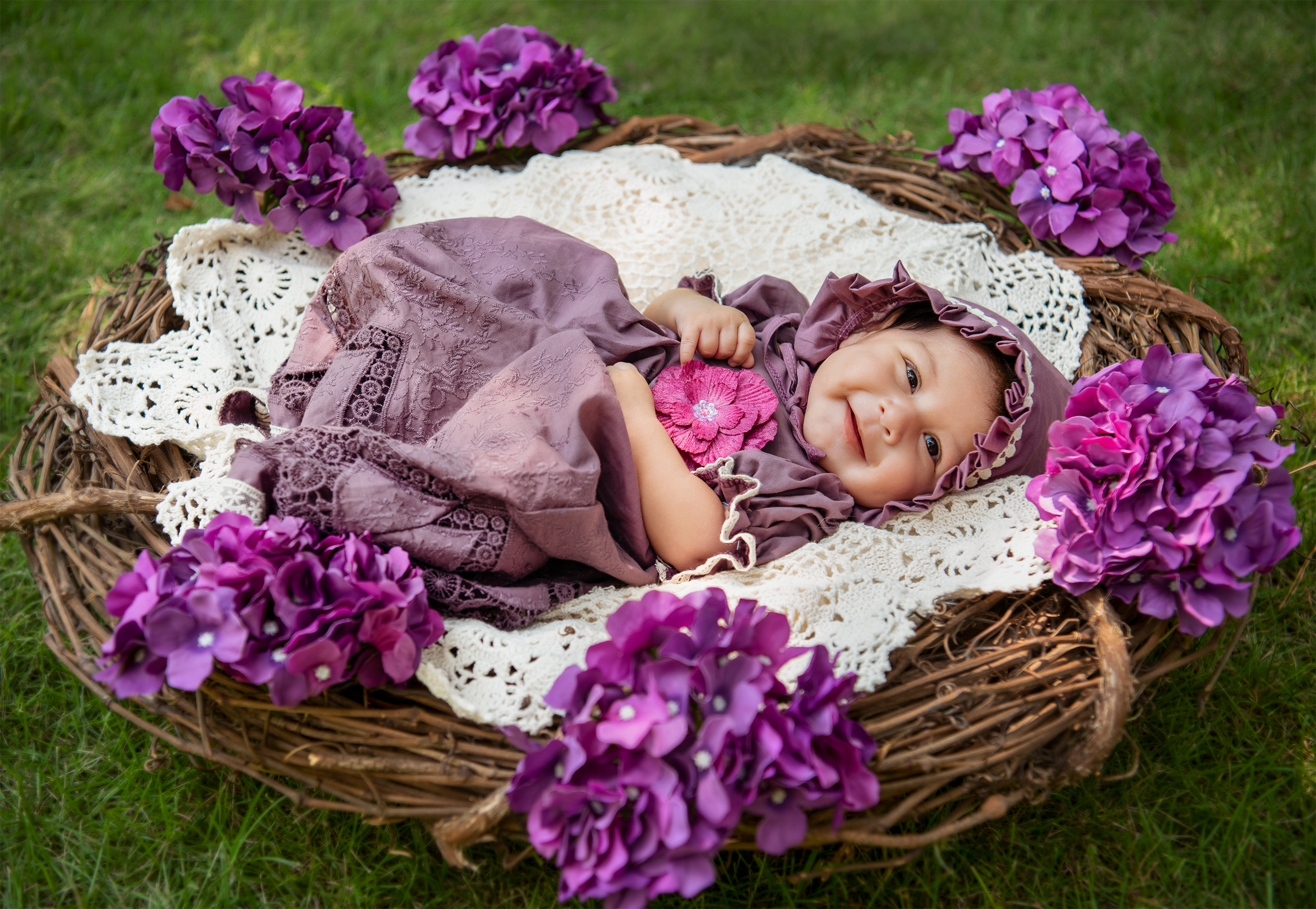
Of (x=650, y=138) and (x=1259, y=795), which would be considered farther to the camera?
(x=650, y=138)

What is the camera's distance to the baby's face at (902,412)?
2.20 meters

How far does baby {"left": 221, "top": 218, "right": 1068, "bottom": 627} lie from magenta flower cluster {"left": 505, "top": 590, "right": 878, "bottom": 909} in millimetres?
519

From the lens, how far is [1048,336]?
2646mm

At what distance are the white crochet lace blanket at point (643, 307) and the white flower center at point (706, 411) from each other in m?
0.42

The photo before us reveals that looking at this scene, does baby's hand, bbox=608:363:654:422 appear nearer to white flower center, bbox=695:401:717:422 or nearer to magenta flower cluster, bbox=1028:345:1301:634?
white flower center, bbox=695:401:717:422

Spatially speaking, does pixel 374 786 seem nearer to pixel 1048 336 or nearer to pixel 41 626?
pixel 41 626

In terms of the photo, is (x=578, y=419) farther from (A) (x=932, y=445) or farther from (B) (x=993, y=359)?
(B) (x=993, y=359)

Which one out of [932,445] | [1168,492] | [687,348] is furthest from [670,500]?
[1168,492]

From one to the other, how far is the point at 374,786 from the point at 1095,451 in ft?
5.03

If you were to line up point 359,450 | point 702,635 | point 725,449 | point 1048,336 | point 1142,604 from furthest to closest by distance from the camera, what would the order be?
point 1048,336
point 725,449
point 359,450
point 1142,604
point 702,635

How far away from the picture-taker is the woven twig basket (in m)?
1.63

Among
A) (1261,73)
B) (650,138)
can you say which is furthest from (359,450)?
(1261,73)

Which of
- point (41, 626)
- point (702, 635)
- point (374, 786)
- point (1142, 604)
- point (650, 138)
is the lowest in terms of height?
point (41, 626)

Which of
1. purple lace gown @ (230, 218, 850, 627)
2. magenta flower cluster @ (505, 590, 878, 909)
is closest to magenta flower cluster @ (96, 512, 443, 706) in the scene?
purple lace gown @ (230, 218, 850, 627)
